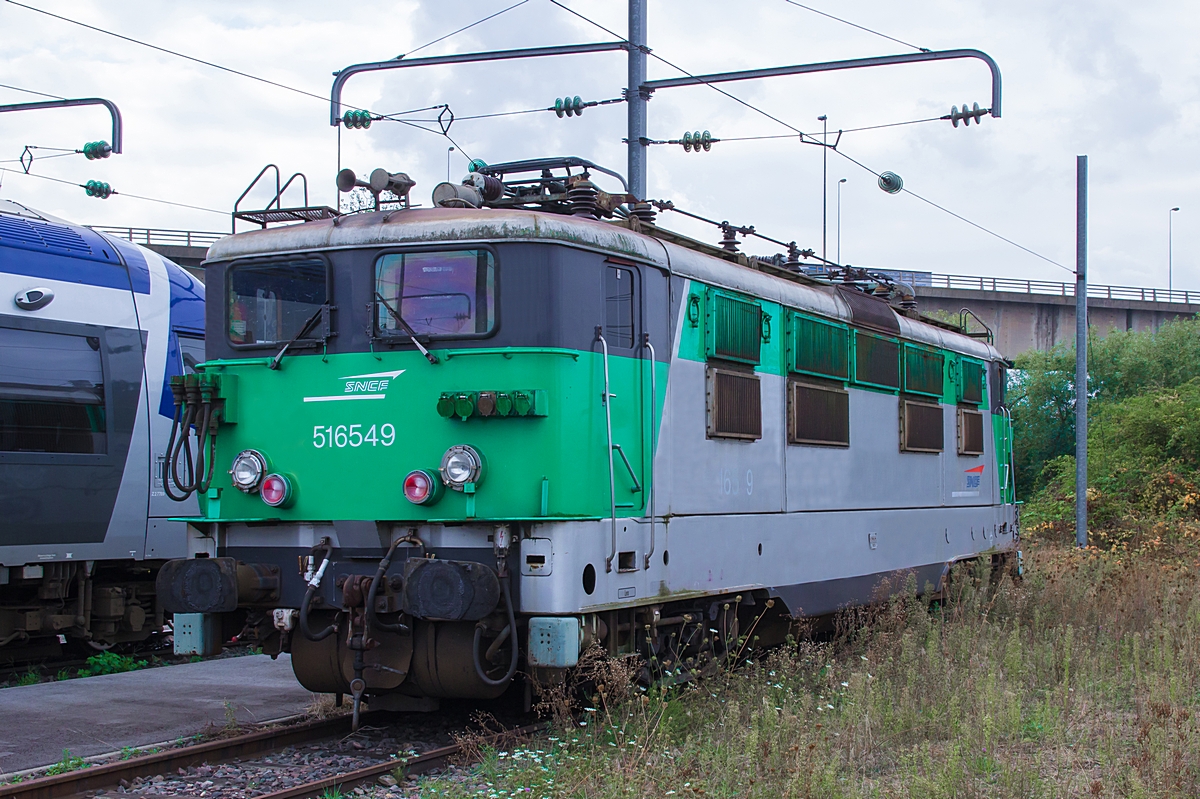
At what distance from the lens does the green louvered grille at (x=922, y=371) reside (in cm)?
1244

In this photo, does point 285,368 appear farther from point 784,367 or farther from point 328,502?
point 784,367

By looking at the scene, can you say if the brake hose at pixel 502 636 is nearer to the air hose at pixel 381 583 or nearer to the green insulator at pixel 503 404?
the air hose at pixel 381 583

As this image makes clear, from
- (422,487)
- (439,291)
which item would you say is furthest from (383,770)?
(439,291)

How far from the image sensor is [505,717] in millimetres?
8531

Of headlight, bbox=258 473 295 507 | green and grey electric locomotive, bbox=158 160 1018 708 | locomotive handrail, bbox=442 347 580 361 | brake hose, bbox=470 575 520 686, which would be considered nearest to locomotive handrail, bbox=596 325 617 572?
green and grey electric locomotive, bbox=158 160 1018 708

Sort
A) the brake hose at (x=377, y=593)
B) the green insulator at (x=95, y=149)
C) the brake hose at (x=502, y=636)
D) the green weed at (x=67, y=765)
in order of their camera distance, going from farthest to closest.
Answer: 1. the green insulator at (x=95, y=149)
2. the brake hose at (x=377, y=593)
3. the brake hose at (x=502, y=636)
4. the green weed at (x=67, y=765)

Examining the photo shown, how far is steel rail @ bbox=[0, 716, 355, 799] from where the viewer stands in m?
6.36

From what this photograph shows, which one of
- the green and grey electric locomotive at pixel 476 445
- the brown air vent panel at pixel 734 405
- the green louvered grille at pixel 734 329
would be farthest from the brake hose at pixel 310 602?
the green louvered grille at pixel 734 329

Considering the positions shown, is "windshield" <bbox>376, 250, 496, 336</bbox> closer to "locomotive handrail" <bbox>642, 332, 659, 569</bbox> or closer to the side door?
the side door

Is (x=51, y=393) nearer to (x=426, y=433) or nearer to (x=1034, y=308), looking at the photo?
(x=426, y=433)

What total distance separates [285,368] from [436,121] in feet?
19.0

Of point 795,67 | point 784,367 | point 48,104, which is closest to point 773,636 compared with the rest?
point 784,367

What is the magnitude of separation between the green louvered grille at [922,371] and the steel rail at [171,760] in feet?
→ 22.1

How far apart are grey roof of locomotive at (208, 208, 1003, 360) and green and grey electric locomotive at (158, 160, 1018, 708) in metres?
0.02
